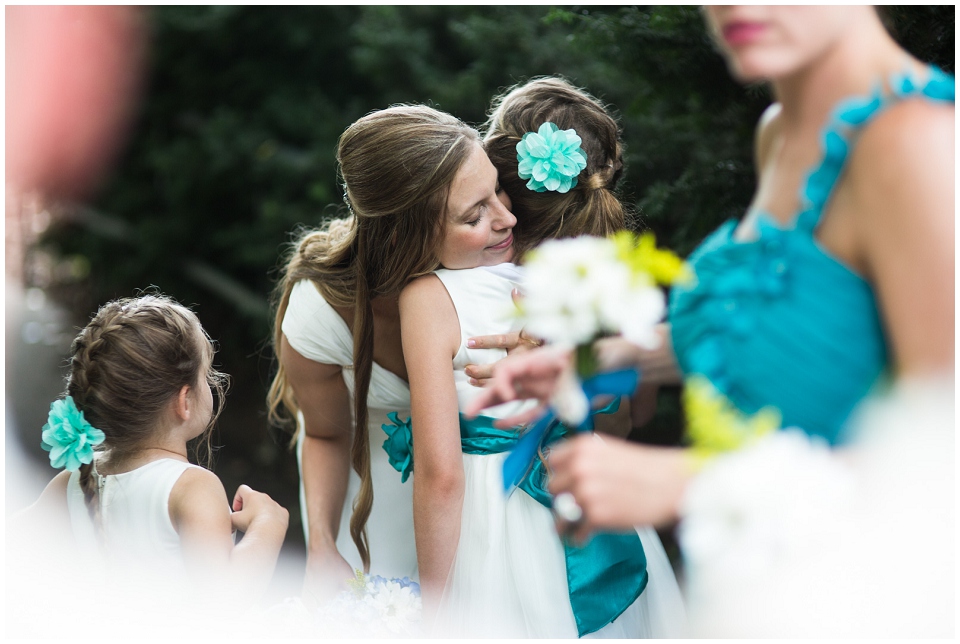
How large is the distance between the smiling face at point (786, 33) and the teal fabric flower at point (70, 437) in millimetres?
1671

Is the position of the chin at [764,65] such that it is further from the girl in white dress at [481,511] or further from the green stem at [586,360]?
the girl in white dress at [481,511]

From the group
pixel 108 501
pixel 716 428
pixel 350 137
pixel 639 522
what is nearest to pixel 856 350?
pixel 716 428

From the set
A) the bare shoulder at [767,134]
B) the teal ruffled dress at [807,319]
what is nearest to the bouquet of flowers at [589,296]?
the teal ruffled dress at [807,319]

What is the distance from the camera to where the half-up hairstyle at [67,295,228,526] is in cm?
211

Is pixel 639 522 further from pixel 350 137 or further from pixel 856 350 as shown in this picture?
pixel 350 137

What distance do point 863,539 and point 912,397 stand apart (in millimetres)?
219

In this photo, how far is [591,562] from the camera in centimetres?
206

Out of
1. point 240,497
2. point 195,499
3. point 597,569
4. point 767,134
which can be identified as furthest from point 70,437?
point 767,134

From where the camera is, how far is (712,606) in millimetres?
1327

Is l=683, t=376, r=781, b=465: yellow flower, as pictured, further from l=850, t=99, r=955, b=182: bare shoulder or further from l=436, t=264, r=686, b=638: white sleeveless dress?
l=436, t=264, r=686, b=638: white sleeveless dress

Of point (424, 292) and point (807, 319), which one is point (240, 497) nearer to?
point (424, 292)

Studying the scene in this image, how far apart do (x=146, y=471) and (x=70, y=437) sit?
0.64 feet

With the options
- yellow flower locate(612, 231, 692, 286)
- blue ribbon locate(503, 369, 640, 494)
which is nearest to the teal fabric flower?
blue ribbon locate(503, 369, 640, 494)

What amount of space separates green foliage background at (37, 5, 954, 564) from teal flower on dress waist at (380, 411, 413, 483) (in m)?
1.16
